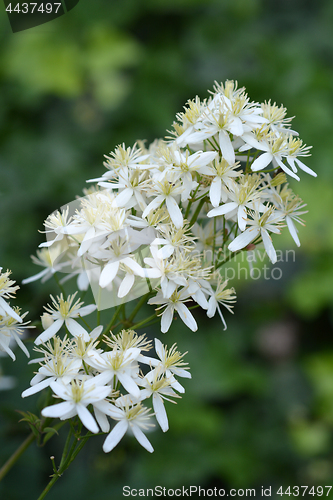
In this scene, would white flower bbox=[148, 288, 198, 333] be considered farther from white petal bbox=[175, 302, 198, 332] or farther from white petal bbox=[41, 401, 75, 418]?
white petal bbox=[41, 401, 75, 418]

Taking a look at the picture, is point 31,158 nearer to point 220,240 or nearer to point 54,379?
point 220,240

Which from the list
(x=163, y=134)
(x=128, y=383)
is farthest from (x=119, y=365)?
(x=163, y=134)

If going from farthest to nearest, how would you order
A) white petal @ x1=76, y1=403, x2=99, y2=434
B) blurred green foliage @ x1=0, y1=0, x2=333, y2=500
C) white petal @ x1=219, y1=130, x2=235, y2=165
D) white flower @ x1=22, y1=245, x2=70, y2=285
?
blurred green foliage @ x1=0, y1=0, x2=333, y2=500
white flower @ x1=22, y1=245, x2=70, y2=285
white petal @ x1=219, y1=130, x2=235, y2=165
white petal @ x1=76, y1=403, x2=99, y2=434

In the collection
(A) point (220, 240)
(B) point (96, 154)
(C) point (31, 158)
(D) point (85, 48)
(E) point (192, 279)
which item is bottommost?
(E) point (192, 279)

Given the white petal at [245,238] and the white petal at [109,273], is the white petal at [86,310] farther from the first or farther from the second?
the white petal at [245,238]

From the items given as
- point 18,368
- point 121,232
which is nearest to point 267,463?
point 18,368

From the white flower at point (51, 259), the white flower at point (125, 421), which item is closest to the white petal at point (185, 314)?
the white flower at point (125, 421)

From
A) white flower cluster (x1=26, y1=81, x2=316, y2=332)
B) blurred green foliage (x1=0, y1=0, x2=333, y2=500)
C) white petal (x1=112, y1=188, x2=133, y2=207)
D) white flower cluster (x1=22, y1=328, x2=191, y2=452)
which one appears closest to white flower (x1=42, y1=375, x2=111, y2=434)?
white flower cluster (x1=22, y1=328, x2=191, y2=452)
